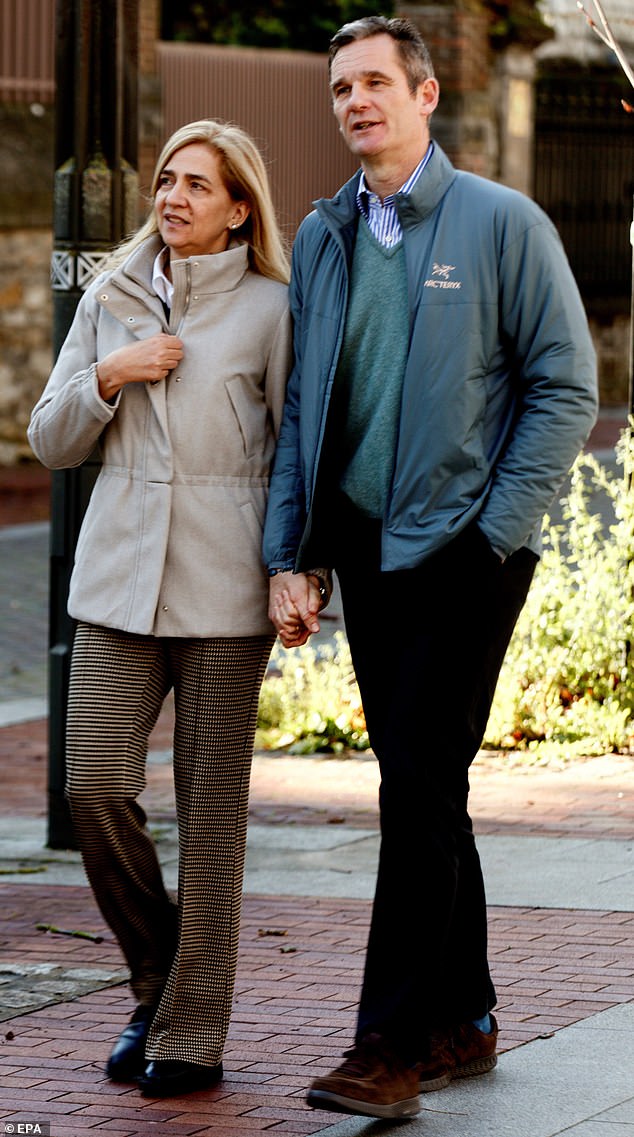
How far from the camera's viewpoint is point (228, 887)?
399cm

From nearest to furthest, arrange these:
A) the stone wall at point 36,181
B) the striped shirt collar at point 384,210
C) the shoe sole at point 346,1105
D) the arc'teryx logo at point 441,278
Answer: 1. the shoe sole at point 346,1105
2. the arc'teryx logo at point 441,278
3. the striped shirt collar at point 384,210
4. the stone wall at point 36,181

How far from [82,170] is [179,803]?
281cm

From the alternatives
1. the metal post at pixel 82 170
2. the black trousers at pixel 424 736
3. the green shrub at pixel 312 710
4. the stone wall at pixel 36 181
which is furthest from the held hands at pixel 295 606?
the stone wall at pixel 36 181

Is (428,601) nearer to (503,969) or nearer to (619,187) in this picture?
(503,969)

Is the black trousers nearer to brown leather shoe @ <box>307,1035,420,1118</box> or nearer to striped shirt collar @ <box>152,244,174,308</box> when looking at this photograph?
brown leather shoe @ <box>307,1035,420,1118</box>

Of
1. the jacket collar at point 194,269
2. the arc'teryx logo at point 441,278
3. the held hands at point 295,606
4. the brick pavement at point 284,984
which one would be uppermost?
the jacket collar at point 194,269

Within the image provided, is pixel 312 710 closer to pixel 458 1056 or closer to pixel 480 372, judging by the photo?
pixel 458 1056

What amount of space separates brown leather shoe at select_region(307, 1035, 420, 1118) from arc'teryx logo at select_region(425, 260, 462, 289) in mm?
1412

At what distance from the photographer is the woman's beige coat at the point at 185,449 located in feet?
12.8

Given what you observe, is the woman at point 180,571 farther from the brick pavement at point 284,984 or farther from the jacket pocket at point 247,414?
the brick pavement at point 284,984

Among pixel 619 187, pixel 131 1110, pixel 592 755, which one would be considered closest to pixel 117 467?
pixel 131 1110

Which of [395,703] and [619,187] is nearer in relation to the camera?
[395,703]

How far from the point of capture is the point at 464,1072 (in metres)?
3.86

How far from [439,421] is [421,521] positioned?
0.62 ft
